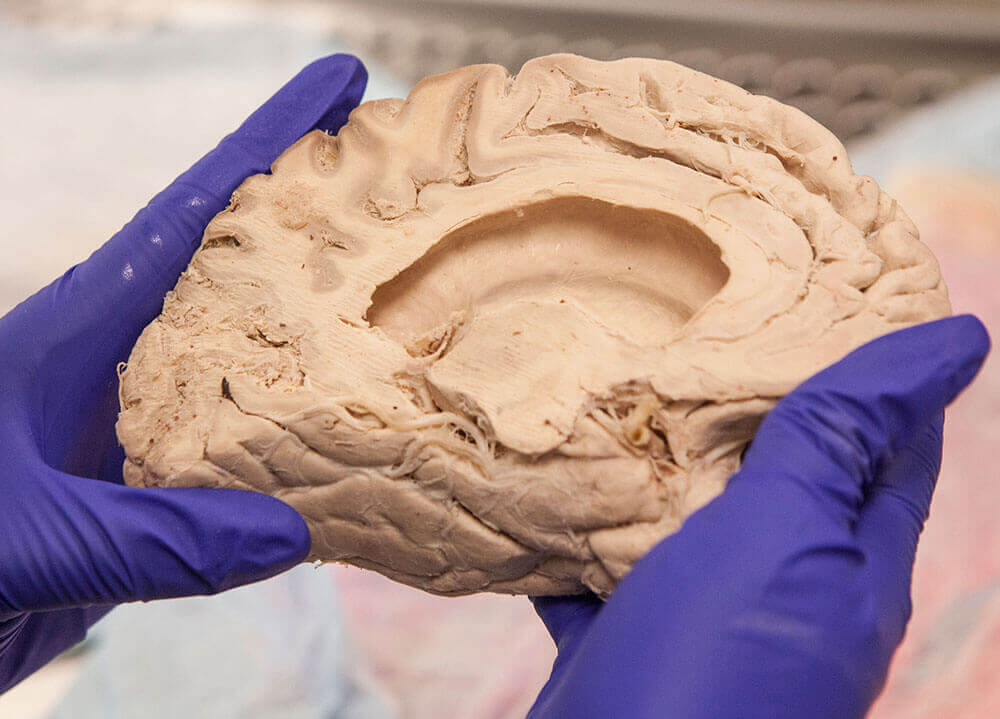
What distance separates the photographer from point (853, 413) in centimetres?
136

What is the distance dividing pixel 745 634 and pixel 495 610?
1.77 meters

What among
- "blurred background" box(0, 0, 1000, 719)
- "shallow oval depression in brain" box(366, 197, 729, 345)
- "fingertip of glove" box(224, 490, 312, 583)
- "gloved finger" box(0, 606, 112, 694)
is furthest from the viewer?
"blurred background" box(0, 0, 1000, 719)

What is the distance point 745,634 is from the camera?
1.28 metres

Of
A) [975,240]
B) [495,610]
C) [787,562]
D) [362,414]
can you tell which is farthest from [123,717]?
[975,240]

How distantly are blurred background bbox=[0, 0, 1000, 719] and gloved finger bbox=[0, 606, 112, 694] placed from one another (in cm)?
75

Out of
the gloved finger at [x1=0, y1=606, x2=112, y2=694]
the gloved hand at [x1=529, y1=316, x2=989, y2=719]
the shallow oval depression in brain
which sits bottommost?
the gloved finger at [x1=0, y1=606, x2=112, y2=694]

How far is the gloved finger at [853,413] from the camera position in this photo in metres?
1.36

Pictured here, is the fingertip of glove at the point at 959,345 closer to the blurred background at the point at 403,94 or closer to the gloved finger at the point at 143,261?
the blurred background at the point at 403,94

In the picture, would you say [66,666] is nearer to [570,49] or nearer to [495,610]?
[495,610]

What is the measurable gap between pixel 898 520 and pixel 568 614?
628mm

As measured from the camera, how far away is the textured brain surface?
4.72 ft

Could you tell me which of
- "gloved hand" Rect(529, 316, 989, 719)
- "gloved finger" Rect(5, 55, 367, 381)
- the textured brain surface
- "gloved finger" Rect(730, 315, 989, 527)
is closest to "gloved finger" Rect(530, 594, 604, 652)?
the textured brain surface

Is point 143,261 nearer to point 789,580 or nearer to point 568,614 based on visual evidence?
point 568,614

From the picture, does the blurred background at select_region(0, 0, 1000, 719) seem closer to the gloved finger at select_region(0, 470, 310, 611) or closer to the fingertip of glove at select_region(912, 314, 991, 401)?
the fingertip of glove at select_region(912, 314, 991, 401)
